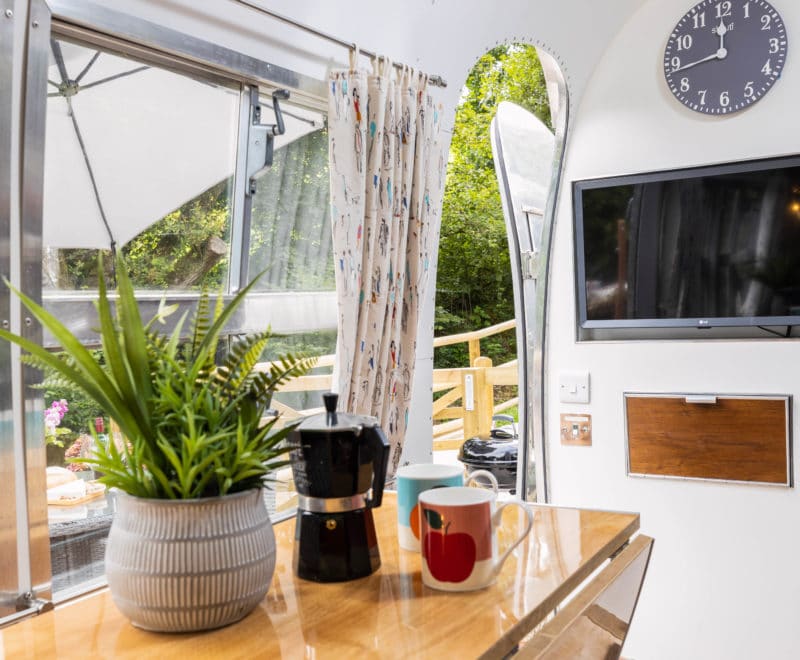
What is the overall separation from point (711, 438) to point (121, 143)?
220 centimetres

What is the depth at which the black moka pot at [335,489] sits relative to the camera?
120 cm

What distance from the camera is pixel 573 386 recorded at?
324 centimetres

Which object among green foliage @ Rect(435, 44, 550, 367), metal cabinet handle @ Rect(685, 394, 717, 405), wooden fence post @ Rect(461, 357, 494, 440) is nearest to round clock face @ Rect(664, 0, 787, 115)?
metal cabinet handle @ Rect(685, 394, 717, 405)

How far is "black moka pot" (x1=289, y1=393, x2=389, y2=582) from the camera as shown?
1.20 metres

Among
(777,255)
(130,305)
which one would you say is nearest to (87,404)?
(130,305)

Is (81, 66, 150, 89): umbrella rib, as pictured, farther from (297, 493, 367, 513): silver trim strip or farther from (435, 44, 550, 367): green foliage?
(435, 44, 550, 367): green foliage

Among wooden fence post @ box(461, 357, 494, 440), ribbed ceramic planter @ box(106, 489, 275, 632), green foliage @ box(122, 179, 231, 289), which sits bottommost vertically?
wooden fence post @ box(461, 357, 494, 440)

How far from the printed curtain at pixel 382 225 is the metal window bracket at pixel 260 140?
0.14m

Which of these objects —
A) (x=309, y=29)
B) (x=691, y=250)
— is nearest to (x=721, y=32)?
(x=691, y=250)

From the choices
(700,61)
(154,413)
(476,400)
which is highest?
(700,61)

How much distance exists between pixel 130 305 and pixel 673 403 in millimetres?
2365

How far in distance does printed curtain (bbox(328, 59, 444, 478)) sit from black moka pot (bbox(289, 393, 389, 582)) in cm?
95

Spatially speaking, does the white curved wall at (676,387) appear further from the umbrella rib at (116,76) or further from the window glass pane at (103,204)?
the umbrella rib at (116,76)

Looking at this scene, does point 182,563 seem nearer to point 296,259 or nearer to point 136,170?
point 136,170
